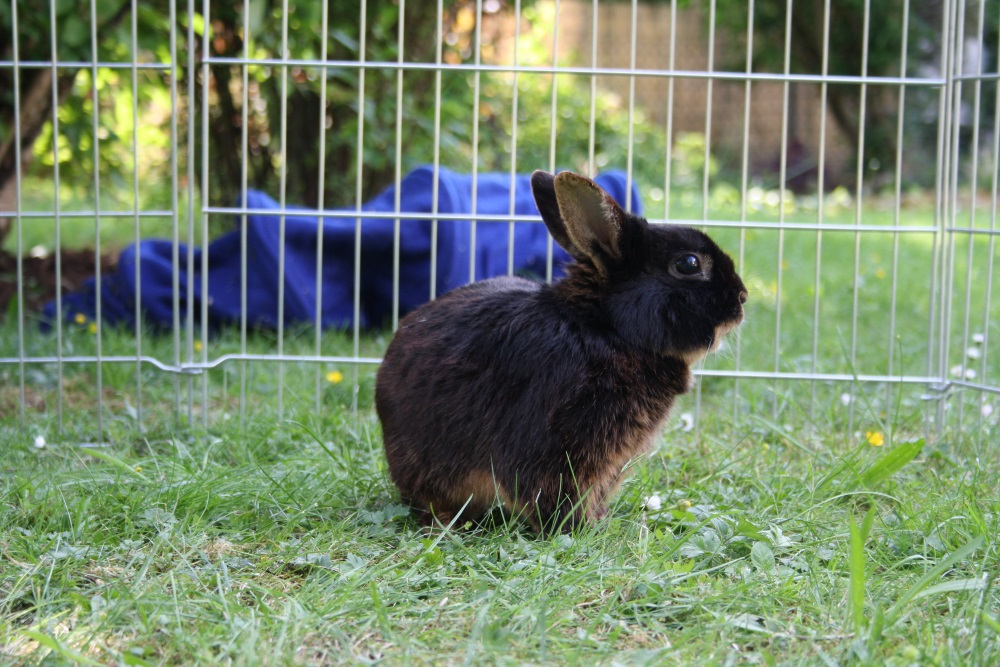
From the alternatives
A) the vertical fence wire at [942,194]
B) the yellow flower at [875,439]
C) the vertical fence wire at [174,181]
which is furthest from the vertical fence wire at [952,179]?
the vertical fence wire at [174,181]

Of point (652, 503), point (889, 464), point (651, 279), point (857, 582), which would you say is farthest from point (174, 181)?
point (857, 582)

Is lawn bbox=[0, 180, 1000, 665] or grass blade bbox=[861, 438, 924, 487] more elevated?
grass blade bbox=[861, 438, 924, 487]

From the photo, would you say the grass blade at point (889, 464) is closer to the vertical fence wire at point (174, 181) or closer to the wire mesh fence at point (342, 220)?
the wire mesh fence at point (342, 220)

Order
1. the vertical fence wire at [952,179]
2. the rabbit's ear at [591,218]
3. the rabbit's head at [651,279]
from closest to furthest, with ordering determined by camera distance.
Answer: the rabbit's ear at [591,218]
the rabbit's head at [651,279]
the vertical fence wire at [952,179]

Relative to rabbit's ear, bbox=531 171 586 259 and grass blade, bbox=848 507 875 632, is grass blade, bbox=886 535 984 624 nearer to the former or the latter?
grass blade, bbox=848 507 875 632

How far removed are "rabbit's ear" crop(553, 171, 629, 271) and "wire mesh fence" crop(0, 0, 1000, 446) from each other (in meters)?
0.55

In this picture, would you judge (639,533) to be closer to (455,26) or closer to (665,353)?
(665,353)

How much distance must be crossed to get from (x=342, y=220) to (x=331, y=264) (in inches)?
8.2

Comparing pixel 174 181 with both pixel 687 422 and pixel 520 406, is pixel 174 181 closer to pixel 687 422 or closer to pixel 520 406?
pixel 520 406

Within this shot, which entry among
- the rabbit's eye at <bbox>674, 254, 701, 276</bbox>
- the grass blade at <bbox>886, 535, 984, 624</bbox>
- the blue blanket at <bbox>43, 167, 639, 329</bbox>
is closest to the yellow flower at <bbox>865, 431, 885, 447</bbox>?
the rabbit's eye at <bbox>674, 254, 701, 276</bbox>

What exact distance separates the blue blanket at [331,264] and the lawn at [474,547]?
84 centimetres

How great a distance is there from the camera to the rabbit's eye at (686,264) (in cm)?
221

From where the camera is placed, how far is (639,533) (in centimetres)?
217

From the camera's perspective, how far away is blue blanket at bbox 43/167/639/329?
415 centimetres
